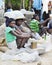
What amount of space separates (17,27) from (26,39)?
33cm

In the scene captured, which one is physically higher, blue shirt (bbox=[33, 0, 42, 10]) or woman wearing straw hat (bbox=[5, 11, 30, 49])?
woman wearing straw hat (bbox=[5, 11, 30, 49])

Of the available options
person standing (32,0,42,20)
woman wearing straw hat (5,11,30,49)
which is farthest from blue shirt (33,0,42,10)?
woman wearing straw hat (5,11,30,49)

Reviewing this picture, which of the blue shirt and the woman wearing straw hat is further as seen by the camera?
the blue shirt

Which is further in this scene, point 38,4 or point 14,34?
point 38,4

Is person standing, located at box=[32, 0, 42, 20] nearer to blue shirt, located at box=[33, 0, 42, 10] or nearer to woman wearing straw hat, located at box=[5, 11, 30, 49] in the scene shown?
blue shirt, located at box=[33, 0, 42, 10]

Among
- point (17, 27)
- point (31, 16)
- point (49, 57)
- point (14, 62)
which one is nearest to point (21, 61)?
point (14, 62)

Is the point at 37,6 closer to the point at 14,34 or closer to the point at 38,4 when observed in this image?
the point at 38,4

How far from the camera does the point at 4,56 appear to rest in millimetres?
5055

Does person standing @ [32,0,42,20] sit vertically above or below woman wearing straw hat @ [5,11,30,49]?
below

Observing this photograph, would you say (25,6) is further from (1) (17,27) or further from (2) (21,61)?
(2) (21,61)

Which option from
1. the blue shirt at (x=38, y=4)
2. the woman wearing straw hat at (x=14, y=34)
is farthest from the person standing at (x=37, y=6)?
the woman wearing straw hat at (x=14, y=34)

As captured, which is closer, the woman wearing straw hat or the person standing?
the woman wearing straw hat

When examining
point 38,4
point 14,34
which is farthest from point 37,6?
point 14,34

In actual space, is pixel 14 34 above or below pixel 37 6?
above
